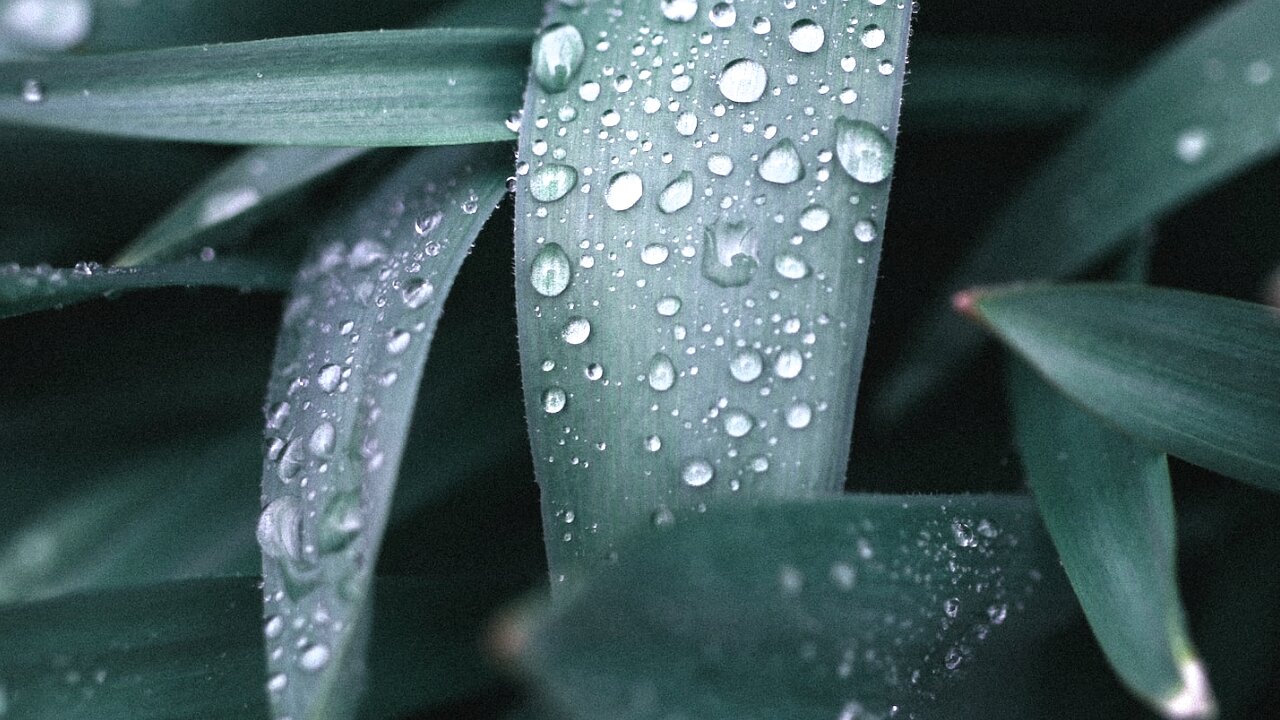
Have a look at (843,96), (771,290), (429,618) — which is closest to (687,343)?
(771,290)

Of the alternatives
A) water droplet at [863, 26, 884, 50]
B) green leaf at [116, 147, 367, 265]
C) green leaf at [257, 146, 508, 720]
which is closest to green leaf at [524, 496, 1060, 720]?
green leaf at [257, 146, 508, 720]

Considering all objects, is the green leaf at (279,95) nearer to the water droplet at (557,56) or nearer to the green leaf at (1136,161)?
the water droplet at (557,56)

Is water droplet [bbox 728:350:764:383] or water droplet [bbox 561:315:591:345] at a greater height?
water droplet [bbox 561:315:591:345]

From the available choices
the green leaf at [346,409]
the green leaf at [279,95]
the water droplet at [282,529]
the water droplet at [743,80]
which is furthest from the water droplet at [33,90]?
the water droplet at [743,80]

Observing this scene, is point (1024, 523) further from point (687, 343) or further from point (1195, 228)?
point (1195, 228)

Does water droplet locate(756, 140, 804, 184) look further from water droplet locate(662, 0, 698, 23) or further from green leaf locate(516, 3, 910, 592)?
water droplet locate(662, 0, 698, 23)

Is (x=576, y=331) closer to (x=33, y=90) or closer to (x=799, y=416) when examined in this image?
(x=799, y=416)
